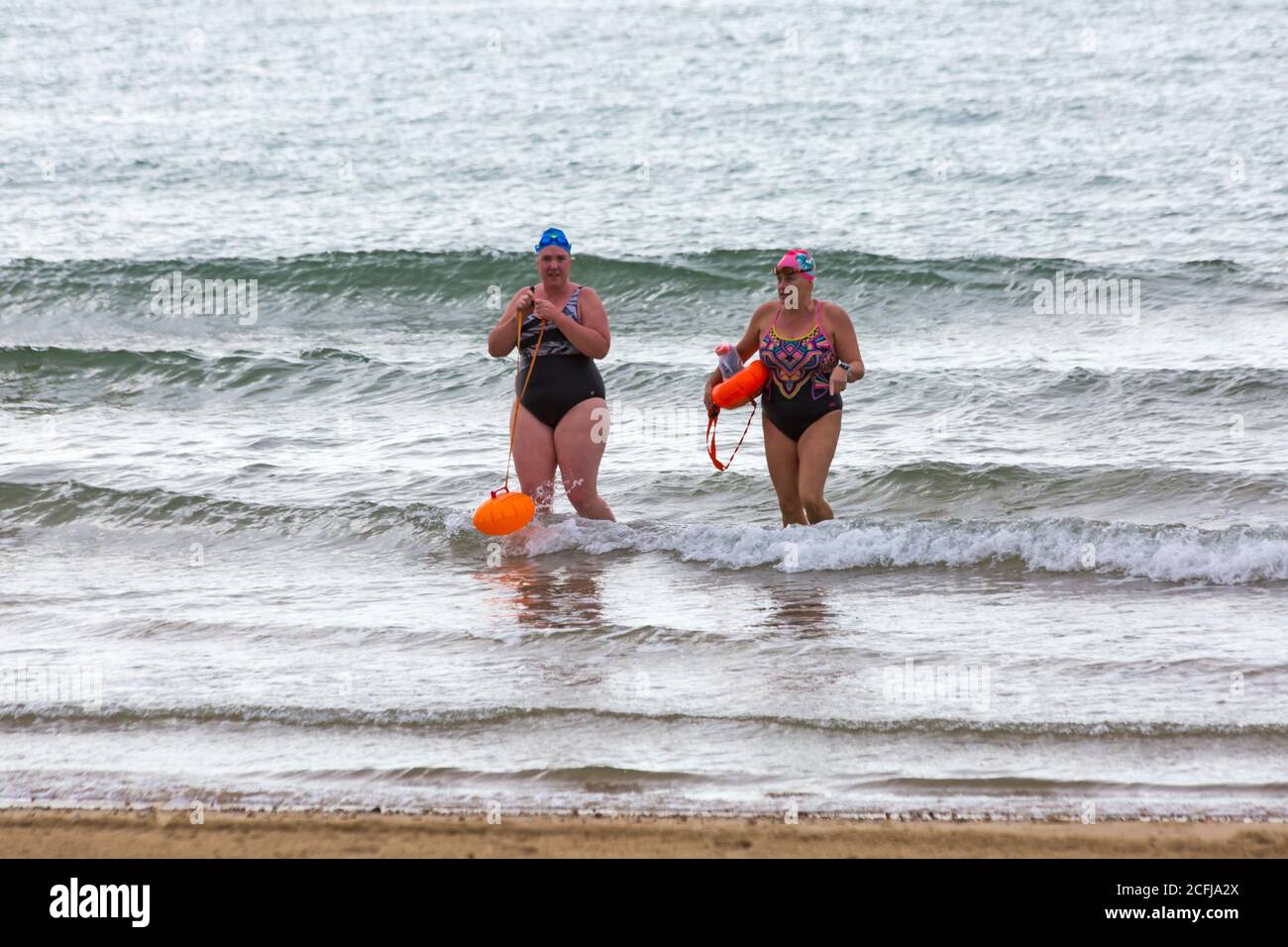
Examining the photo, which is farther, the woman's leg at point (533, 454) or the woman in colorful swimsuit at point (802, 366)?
the woman's leg at point (533, 454)

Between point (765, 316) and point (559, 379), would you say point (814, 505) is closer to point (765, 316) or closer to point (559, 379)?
point (765, 316)

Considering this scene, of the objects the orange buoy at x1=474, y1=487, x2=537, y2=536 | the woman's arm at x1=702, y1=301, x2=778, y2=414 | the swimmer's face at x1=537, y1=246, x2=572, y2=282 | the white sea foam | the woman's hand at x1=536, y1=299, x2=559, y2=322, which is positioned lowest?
the white sea foam

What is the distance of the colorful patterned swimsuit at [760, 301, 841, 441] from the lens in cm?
748

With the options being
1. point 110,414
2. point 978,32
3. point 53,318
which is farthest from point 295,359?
point 978,32

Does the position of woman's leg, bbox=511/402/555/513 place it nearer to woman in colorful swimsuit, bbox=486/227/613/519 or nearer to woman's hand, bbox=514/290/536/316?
woman in colorful swimsuit, bbox=486/227/613/519

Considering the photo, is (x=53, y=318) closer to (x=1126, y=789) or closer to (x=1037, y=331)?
(x=1037, y=331)

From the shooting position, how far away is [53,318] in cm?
1727

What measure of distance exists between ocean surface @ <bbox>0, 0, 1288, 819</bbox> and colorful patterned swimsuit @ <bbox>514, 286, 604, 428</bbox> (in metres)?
0.85

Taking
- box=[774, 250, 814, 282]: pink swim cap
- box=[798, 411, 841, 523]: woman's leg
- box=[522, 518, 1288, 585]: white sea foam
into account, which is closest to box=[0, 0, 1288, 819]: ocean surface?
box=[522, 518, 1288, 585]: white sea foam

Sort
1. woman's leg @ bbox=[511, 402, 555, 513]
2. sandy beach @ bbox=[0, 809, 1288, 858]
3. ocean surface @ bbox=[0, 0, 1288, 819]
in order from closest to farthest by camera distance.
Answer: sandy beach @ bbox=[0, 809, 1288, 858] → ocean surface @ bbox=[0, 0, 1288, 819] → woman's leg @ bbox=[511, 402, 555, 513]

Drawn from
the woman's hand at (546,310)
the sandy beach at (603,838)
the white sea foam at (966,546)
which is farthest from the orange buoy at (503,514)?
the sandy beach at (603,838)

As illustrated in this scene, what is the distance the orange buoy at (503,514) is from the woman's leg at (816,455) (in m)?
1.54

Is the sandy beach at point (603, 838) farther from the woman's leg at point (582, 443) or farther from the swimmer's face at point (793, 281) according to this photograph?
the swimmer's face at point (793, 281)

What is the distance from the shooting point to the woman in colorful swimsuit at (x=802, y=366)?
746cm
